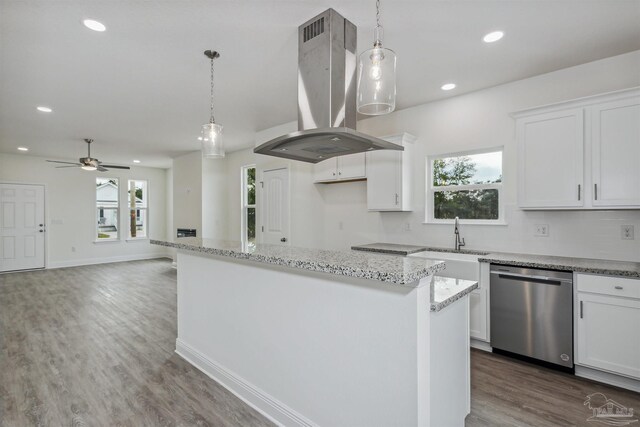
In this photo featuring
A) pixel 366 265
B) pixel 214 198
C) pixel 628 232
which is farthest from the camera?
pixel 214 198

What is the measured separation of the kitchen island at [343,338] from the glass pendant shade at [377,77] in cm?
89

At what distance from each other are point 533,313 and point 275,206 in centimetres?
369

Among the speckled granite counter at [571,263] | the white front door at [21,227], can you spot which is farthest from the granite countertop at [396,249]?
the white front door at [21,227]

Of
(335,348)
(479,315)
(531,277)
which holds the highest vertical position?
(531,277)

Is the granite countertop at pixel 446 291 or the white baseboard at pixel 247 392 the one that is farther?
the white baseboard at pixel 247 392

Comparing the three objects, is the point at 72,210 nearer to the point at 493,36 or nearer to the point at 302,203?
the point at 302,203

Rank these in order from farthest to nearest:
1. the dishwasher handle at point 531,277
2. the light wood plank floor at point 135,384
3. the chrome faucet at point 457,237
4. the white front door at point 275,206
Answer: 1. the white front door at point 275,206
2. the chrome faucet at point 457,237
3. the dishwasher handle at point 531,277
4. the light wood plank floor at point 135,384

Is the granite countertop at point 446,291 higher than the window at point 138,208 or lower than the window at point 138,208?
lower

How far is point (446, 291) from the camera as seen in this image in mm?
1788

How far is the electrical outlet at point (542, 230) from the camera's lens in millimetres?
3115

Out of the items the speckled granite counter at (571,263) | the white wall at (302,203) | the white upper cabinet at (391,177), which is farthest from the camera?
the white wall at (302,203)

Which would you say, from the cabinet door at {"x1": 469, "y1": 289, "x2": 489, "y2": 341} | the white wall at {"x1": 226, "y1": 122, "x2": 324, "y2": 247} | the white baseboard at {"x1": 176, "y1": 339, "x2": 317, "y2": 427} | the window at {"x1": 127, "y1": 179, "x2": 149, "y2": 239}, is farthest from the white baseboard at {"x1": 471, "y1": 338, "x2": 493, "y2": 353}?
the window at {"x1": 127, "y1": 179, "x2": 149, "y2": 239}

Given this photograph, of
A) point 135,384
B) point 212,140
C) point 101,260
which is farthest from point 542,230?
point 101,260

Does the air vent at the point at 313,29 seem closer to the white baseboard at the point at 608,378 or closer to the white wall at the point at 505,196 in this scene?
the white wall at the point at 505,196
